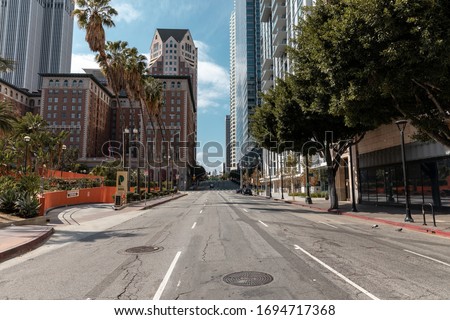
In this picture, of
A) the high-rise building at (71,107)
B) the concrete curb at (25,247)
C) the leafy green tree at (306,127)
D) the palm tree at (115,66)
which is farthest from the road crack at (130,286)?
the high-rise building at (71,107)

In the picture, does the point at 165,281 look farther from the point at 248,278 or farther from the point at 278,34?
the point at 278,34

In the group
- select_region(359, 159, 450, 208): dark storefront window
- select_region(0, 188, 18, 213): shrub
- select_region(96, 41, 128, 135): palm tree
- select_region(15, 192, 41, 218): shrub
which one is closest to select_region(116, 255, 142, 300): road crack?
select_region(15, 192, 41, 218): shrub

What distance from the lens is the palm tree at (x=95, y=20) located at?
3116cm

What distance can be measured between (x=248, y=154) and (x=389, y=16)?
468ft

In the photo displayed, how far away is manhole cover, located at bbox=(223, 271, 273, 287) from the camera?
19.9 feet

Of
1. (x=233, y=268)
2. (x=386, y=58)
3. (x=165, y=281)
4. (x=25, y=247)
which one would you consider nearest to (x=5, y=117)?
(x=25, y=247)

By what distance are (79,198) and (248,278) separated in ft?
93.1

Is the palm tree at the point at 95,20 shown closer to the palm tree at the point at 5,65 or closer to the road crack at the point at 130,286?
the palm tree at the point at 5,65

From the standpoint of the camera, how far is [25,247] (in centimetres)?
987

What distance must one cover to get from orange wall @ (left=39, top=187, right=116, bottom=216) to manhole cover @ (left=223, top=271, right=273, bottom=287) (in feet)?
46.7

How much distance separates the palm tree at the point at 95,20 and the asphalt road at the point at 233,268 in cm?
2527

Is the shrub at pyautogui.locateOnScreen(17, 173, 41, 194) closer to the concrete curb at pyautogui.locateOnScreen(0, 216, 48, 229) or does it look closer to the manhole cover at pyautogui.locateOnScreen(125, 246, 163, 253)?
the concrete curb at pyautogui.locateOnScreen(0, 216, 48, 229)

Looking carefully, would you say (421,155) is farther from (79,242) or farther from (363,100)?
(79,242)

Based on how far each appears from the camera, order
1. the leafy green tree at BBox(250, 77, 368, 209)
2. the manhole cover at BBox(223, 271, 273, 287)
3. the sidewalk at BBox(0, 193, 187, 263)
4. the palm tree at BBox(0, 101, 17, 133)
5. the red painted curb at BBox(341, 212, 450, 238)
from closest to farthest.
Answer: the manhole cover at BBox(223, 271, 273, 287) < the sidewalk at BBox(0, 193, 187, 263) < the red painted curb at BBox(341, 212, 450, 238) < the palm tree at BBox(0, 101, 17, 133) < the leafy green tree at BBox(250, 77, 368, 209)
